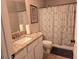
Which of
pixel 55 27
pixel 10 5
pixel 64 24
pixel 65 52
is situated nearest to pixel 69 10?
pixel 64 24

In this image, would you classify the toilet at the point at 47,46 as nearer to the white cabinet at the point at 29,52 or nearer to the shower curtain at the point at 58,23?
the shower curtain at the point at 58,23

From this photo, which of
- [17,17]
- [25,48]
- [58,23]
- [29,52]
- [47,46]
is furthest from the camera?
[58,23]

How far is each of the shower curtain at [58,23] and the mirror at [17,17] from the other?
4.38 ft

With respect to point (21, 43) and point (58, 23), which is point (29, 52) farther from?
point (58, 23)

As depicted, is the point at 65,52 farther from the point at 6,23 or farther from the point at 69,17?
the point at 6,23

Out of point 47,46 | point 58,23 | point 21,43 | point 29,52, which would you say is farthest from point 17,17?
point 58,23

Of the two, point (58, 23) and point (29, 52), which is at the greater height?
point (58, 23)

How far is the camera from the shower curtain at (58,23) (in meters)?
3.48

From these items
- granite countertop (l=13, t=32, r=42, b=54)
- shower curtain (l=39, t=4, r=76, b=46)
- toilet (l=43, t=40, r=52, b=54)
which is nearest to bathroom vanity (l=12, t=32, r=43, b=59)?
granite countertop (l=13, t=32, r=42, b=54)

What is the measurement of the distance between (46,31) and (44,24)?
1.04 feet

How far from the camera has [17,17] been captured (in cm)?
243

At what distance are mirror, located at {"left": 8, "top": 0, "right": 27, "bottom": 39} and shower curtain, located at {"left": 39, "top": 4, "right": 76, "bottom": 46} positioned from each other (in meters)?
1.34

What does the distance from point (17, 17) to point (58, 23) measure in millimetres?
1867

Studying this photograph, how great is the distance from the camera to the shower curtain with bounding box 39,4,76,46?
11.4ft
